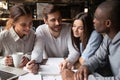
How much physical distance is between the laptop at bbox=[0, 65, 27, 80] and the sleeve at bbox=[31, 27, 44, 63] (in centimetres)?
24

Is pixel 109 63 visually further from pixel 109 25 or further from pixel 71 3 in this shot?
pixel 71 3

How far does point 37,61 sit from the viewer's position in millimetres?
1912

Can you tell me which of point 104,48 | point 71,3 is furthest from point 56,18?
point 71,3

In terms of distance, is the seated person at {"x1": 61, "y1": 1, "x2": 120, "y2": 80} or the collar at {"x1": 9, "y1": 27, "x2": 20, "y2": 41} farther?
the collar at {"x1": 9, "y1": 27, "x2": 20, "y2": 41}

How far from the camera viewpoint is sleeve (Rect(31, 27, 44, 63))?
1932 millimetres

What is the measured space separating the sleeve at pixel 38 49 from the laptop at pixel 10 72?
24 cm

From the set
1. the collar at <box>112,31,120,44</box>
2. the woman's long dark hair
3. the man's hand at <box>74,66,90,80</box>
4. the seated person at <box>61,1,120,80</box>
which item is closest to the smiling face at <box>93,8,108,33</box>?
the seated person at <box>61,1,120,80</box>

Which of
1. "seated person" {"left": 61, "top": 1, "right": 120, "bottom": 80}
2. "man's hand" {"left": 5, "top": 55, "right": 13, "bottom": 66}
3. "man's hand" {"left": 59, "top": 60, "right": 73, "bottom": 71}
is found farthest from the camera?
"man's hand" {"left": 5, "top": 55, "right": 13, "bottom": 66}

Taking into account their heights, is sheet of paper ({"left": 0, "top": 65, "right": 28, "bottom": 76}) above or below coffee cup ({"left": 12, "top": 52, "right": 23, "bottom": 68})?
below

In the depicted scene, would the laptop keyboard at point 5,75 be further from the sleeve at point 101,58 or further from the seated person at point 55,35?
the seated person at point 55,35

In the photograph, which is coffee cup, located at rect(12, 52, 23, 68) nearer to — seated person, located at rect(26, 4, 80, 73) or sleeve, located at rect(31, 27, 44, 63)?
sleeve, located at rect(31, 27, 44, 63)

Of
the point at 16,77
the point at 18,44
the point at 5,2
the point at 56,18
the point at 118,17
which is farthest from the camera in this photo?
the point at 5,2

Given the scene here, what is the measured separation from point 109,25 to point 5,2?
3194 mm

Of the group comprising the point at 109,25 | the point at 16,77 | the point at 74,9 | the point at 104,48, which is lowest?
the point at 16,77
